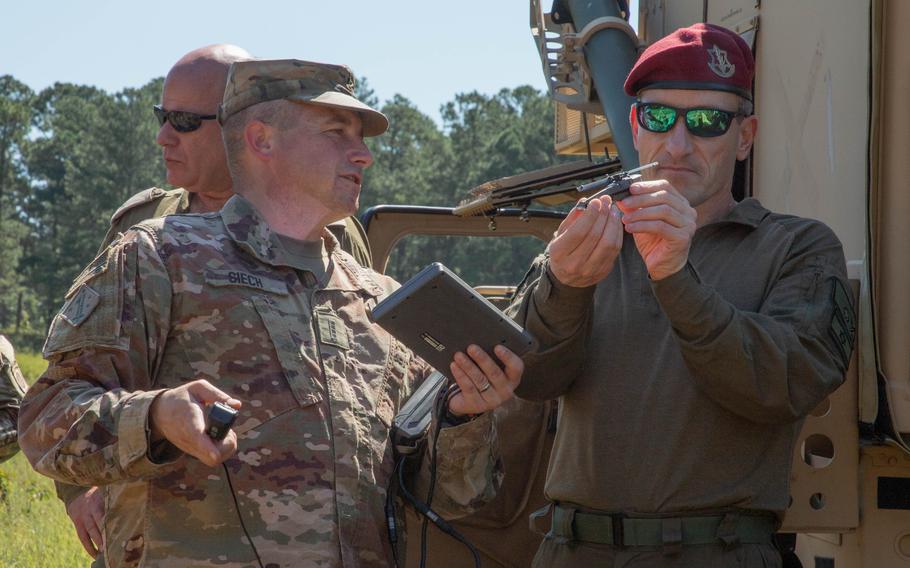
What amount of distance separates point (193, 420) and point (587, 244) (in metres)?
0.92

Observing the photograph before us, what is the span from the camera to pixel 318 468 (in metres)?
3.10

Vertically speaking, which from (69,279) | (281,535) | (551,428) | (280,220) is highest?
(280,220)

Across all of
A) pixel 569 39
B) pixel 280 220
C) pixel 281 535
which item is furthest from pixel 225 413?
pixel 569 39

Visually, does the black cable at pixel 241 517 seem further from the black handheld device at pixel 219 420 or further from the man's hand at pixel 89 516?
the man's hand at pixel 89 516

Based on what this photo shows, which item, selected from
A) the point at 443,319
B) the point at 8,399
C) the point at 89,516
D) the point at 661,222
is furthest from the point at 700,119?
the point at 8,399

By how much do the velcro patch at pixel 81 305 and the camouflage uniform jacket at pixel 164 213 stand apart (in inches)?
71.2

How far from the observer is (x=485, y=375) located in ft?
10.1

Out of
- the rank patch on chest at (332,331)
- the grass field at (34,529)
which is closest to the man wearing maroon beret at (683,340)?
the rank patch on chest at (332,331)

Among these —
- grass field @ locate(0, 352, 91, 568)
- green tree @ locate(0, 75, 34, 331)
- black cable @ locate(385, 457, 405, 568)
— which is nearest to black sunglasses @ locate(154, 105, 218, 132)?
black cable @ locate(385, 457, 405, 568)

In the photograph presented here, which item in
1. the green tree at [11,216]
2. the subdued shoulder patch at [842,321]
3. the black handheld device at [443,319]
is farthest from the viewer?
the green tree at [11,216]

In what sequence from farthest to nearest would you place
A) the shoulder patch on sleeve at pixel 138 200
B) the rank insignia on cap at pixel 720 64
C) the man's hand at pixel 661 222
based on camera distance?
the shoulder patch on sleeve at pixel 138 200 → the rank insignia on cap at pixel 720 64 → the man's hand at pixel 661 222

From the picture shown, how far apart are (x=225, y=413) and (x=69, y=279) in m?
67.3

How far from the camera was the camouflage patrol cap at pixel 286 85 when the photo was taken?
3357 millimetres

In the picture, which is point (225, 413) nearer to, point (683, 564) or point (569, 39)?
point (683, 564)
